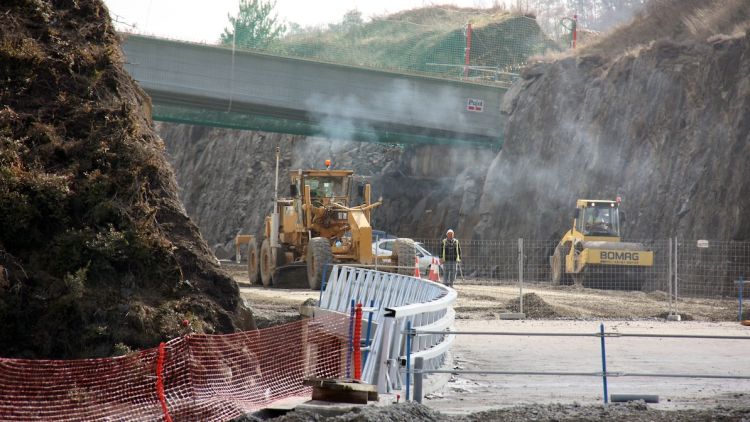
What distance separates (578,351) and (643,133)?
992 inches

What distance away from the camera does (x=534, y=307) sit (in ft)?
83.9

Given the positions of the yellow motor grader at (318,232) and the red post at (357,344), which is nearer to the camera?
the red post at (357,344)

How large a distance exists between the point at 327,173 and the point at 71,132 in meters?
16.0

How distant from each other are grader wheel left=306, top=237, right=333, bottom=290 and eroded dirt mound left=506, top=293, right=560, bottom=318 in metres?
5.36

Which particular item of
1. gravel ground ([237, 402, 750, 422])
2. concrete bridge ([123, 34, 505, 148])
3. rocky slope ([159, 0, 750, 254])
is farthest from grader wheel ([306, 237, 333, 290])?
gravel ground ([237, 402, 750, 422])

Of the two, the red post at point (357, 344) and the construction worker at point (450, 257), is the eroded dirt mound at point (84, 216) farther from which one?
the construction worker at point (450, 257)

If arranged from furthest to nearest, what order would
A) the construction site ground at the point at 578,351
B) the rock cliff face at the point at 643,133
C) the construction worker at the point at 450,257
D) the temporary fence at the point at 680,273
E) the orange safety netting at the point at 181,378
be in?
the rock cliff face at the point at 643,133 → the temporary fence at the point at 680,273 → the construction worker at the point at 450,257 → the construction site ground at the point at 578,351 → the orange safety netting at the point at 181,378

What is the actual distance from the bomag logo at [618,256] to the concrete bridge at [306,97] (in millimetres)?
18361

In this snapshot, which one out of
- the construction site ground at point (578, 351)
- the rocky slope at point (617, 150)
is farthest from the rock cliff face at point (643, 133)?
the construction site ground at point (578, 351)

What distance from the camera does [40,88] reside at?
53.6 feet

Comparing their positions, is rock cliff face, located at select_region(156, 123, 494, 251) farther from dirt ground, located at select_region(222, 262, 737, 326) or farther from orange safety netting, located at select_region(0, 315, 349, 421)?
orange safety netting, located at select_region(0, 315, 349, 421)

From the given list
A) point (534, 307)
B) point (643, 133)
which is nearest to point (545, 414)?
point (534, 307)

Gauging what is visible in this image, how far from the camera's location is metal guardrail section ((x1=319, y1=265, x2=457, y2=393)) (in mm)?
11391

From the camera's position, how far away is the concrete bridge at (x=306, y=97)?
44.7 meters
